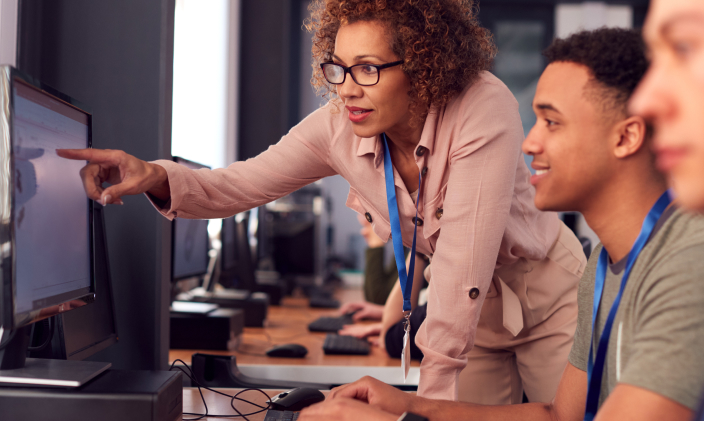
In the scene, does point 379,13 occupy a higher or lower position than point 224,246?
higher

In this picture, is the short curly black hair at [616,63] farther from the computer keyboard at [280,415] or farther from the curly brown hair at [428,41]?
the computer keyboard at [280,415]

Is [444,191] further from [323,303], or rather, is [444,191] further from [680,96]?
[323,303]

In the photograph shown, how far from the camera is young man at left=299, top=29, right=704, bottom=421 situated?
666mm

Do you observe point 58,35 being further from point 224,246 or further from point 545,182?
point 224,246

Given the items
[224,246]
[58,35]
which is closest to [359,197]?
[58,35]

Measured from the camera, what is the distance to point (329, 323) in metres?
2.58

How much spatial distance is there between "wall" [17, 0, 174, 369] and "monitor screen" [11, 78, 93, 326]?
0.31 m

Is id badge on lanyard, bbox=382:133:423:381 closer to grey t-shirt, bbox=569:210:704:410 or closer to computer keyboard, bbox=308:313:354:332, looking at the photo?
grey t-shirt, bbox=569:210:704:410

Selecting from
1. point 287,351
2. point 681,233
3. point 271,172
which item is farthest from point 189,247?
point 681,233

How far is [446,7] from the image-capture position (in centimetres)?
133

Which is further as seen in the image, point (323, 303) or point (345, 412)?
point (323, 303)

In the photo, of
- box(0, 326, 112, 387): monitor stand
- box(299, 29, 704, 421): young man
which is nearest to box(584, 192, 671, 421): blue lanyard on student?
box(299, 29, 704, 421): young man

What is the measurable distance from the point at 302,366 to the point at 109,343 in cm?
66

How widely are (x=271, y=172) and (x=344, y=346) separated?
2.84ft
